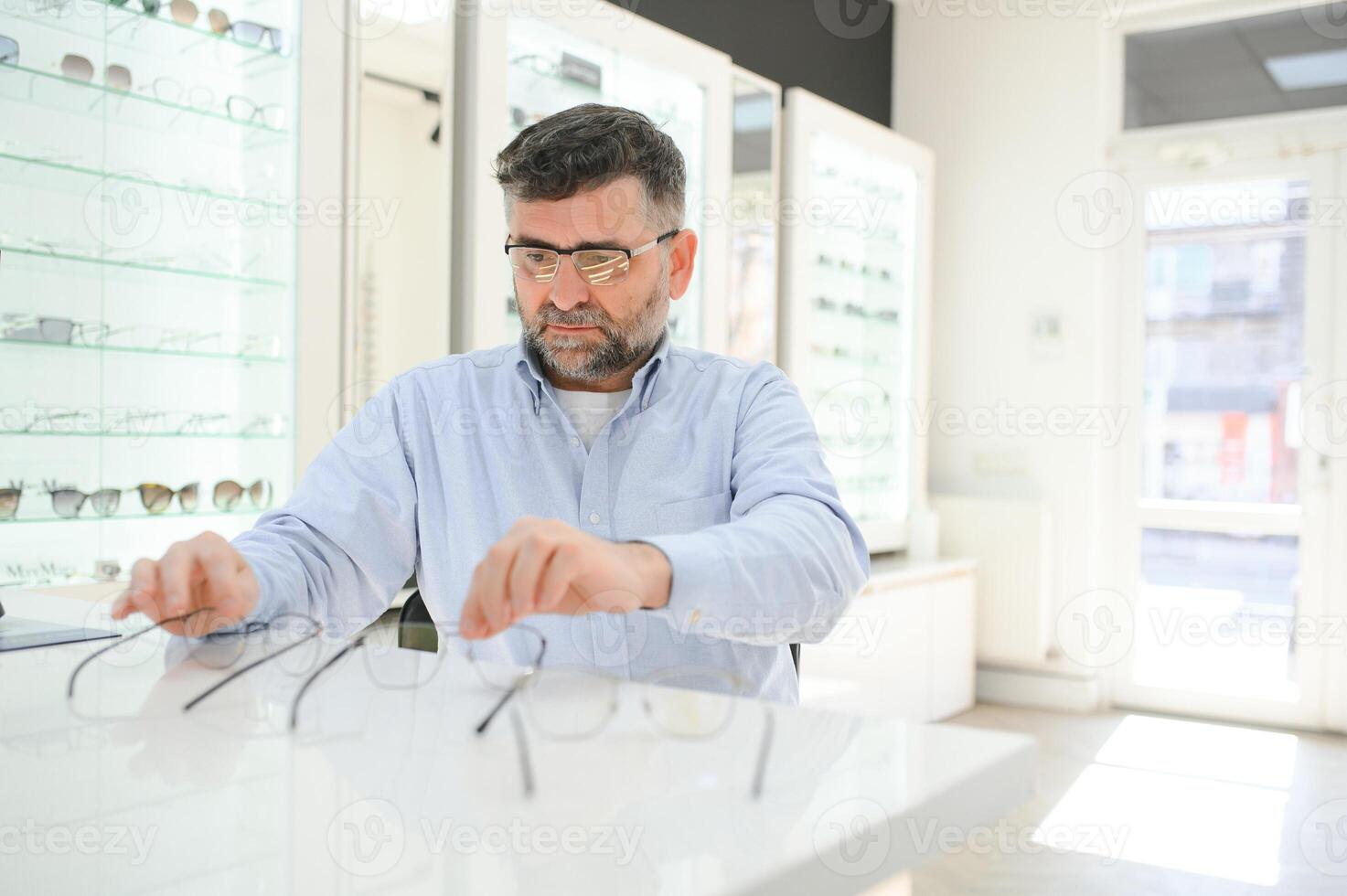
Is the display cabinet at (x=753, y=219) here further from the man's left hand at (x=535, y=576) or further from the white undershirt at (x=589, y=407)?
the man's left hand at (x=535, y=576)

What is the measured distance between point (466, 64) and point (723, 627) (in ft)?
7.84

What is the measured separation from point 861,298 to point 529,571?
467 centimetres

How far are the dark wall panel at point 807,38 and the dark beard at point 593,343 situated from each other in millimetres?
2810

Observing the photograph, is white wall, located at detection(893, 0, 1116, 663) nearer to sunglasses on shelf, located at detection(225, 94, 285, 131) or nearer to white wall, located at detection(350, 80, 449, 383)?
white wall, located at detection(350, 80, 449, 383)

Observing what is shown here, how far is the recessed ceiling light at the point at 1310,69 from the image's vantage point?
5117mm

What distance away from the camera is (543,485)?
1671 millimetres

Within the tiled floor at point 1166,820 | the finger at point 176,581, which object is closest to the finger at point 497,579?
the finger at point 176,581

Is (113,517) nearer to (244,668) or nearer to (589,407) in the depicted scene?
(589,407)

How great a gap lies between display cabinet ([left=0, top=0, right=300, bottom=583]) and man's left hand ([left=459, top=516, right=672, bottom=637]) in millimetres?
1965

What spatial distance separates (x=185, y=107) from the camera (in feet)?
9.16

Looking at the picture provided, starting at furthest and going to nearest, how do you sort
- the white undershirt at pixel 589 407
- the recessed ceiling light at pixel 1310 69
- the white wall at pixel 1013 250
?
the white wall at pixel 1013 250 → the recessed ceiling light at pixel 1310 69 → the white undershirt at pixel 589 407

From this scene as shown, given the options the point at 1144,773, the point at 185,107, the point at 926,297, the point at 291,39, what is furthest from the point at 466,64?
the point at 1144,773

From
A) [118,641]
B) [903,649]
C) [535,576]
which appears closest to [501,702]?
[535,576]

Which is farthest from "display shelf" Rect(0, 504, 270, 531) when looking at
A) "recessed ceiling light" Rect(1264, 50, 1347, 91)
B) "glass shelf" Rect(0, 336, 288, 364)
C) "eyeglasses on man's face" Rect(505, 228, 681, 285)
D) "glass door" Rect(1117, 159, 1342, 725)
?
"recessed ceiling light" Rect(1264, 50, 1347, 91)
